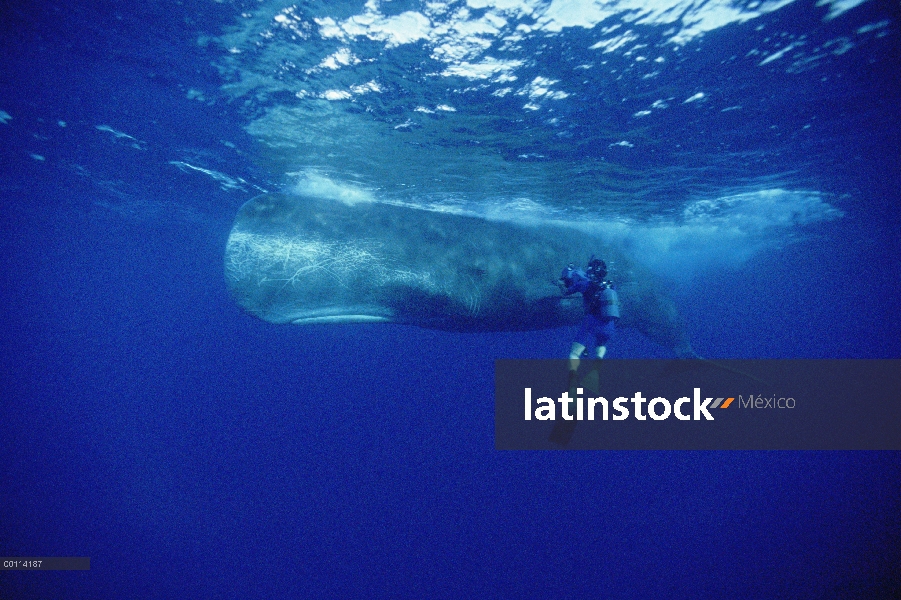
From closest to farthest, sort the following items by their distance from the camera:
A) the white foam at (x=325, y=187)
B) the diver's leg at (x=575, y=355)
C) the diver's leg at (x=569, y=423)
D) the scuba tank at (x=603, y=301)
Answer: the diver's leg at (x=569, y=423) < the diver's leg at (x=575, y=355) < the scuba tank at (x=603, y=301) < the white foam at (x=325, y=187)

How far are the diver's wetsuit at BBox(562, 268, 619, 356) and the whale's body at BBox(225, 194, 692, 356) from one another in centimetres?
83

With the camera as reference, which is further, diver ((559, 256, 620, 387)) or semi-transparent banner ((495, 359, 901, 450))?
semi-transparent banner ((495, 359, 901, 450))

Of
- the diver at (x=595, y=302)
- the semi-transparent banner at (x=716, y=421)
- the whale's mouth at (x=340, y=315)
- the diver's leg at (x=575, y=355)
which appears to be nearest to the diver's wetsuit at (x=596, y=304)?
the diver at (x=595, y=302)

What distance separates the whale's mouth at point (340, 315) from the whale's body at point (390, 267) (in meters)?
0.01

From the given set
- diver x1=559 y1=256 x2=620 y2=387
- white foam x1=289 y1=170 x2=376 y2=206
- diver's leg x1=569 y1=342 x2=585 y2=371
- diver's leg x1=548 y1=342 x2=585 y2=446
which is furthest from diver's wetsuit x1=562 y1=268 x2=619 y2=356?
white foam x1=289 y1=170 x2=376 y2=206

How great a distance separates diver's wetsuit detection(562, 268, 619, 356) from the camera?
6.47m

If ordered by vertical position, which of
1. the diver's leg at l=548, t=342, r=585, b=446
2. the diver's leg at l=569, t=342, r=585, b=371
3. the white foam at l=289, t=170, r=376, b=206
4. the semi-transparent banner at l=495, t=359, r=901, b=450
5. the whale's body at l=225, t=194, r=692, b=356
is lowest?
the semi-transparent banner at l=495, t=359, r=901, b=450

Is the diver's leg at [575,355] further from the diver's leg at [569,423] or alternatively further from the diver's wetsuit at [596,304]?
the diver's wetsuit at [596,304]

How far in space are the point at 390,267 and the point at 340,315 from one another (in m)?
1.00

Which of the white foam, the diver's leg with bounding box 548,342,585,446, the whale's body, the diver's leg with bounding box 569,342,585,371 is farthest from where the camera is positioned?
the white foam

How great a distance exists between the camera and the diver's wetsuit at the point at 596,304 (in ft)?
21.2

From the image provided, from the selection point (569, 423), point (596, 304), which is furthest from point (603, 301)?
point (569, 423)

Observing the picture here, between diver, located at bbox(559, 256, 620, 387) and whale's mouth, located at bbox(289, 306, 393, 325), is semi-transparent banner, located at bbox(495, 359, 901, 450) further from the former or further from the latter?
whale's mouth, located at bbox(289, 306, 393, 325)

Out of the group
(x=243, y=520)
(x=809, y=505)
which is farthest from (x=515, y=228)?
(x=809, y=505)
